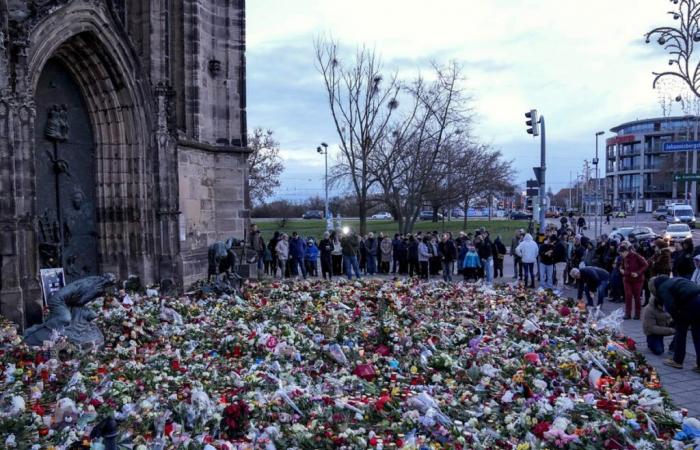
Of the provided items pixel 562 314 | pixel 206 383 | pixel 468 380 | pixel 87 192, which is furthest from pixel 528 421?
pixel 87 192

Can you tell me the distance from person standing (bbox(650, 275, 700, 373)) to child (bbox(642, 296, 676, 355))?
424 millimetres

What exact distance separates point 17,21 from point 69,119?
3.22m

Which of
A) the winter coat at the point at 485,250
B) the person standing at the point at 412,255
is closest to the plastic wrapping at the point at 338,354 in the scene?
the winter coat at the point at 485,250

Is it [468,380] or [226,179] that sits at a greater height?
[226,179]

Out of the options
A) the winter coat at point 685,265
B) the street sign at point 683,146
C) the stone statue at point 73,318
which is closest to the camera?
the stone statue at point 73,318

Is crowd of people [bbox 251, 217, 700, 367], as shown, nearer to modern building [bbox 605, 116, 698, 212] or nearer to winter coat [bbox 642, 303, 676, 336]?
winter coat [bbox 642, 303, 676, 336]

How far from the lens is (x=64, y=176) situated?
11766mm

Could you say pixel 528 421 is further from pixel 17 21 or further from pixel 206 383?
pixel 17 21

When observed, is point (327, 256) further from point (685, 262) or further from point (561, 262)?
point (685, 262)

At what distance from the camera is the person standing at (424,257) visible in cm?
1853

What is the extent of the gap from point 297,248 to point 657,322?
11652 mm

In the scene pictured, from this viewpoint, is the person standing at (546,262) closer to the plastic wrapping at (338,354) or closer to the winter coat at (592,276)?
the winter coat at (592,276)

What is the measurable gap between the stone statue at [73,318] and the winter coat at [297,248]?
35.1 ft

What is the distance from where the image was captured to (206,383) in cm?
604
